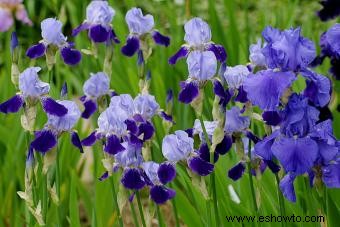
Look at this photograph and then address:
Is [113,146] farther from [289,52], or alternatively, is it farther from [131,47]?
[131,47]

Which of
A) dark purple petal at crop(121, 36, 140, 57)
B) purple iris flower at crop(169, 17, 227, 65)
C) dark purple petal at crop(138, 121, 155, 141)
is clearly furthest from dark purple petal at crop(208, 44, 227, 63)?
dark purple petal at crop(121, 36, 140, 57)

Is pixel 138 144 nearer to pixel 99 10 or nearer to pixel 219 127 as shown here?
pixel 219 127

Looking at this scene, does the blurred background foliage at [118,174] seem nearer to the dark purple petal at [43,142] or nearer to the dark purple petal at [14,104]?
the dark purple petal at [43,142]

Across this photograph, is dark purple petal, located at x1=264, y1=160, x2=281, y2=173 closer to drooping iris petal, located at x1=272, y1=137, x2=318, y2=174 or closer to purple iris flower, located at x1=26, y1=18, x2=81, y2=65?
drooping iris petal, located at x1=272, y1=137, x2=318, y2=174

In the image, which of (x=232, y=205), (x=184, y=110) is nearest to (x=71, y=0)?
(x=184, y=110)

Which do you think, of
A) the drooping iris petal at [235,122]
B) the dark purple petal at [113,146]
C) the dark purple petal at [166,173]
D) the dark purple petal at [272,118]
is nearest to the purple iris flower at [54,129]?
the dark purple petal at [113,146]

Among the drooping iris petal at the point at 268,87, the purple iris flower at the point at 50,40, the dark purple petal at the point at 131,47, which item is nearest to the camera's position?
the drooping iris petal at the point at 268,87

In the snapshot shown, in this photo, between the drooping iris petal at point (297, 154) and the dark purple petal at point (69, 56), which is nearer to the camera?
the drooping iris petal at point (297, 154)
